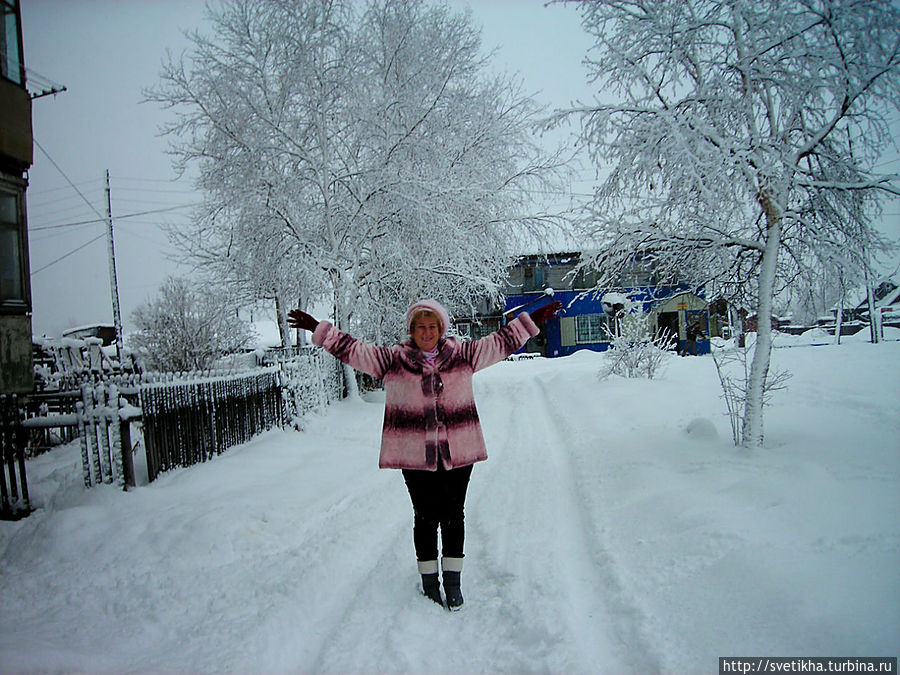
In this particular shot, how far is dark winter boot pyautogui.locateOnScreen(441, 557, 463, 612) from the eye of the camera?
8.70 feet

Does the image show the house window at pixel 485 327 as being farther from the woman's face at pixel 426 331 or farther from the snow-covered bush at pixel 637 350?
the woman's face at pixel 426 331

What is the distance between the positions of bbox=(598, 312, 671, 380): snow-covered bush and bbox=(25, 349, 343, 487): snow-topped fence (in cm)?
863

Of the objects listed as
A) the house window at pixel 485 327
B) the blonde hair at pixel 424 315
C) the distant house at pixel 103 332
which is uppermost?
the distant house at pixel 103 332

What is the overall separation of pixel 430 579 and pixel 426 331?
1.44 meters

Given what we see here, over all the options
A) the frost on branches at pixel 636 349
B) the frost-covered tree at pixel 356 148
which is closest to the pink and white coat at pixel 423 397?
the frost-covered tree at pixel 356 148

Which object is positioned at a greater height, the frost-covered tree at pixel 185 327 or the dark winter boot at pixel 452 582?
the frost-covered tree at pixel 185 327

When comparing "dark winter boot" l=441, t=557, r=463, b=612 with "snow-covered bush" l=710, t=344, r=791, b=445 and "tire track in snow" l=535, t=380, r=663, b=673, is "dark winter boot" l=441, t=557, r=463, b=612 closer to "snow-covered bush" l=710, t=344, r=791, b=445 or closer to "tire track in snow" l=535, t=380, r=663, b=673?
"tire track in snow" l=535, t=380, r=663, b=673

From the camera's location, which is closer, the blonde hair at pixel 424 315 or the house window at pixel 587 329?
the blonde hair at pixel 424 315

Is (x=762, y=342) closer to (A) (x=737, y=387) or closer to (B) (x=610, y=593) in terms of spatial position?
(A) (x=737, y=387)

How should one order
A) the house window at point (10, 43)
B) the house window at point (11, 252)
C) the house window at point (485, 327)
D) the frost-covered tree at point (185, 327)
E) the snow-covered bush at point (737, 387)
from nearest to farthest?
the house window at point (10, 43), the house window at point (11, 252), the snow-covered bush at point (737, 387), the frost-covered tree at point (185, 327), the house window at point (485, 327)

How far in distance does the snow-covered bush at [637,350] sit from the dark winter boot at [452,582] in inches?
431

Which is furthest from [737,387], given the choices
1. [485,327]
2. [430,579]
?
[485,327]

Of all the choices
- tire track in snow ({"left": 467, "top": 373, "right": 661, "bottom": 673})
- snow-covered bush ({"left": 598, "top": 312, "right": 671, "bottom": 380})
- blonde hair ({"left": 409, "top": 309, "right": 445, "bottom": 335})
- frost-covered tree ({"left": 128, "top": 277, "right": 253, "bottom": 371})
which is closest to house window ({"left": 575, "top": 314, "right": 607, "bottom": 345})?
snow-covered bush ({"left": 598, "top": 312, "right": 671, "bottom": 380})

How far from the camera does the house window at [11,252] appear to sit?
13.9 feet
